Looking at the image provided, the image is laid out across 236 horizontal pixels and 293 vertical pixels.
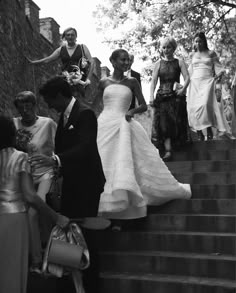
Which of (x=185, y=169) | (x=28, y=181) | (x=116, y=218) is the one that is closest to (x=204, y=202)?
(x=116, y=218)

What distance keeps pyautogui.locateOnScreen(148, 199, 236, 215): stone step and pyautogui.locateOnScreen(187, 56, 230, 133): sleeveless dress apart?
11.5 feet

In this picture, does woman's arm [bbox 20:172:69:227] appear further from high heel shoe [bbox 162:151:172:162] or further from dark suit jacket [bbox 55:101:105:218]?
high heel shoe [bbox 162:151:172:162]

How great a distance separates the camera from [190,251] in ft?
16.0

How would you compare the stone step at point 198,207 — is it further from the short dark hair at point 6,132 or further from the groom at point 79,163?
the short dark hair at point 6,132

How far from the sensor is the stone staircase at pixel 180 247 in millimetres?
4348

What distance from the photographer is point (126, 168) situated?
5117 millimetres

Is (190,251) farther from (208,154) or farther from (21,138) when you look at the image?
(208,154)

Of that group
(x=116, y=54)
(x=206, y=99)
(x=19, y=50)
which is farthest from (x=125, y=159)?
(x=19, y=50)

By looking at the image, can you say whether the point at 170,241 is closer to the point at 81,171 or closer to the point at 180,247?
the point at 180,247

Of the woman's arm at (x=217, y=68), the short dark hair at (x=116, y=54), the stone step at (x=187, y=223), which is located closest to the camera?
the stone step at (x=187, y=223)

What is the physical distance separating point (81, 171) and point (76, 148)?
0.68ft

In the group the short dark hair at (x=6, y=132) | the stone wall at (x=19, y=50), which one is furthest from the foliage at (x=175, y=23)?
the short dark hair at (x=6, y=132)

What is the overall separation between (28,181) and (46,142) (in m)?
1.42

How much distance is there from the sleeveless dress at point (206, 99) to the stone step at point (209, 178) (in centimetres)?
243
